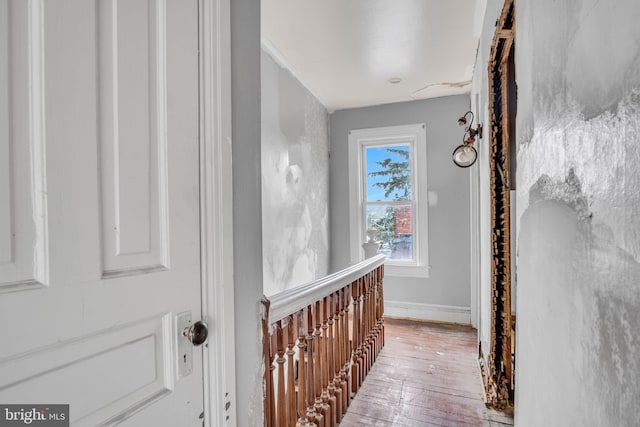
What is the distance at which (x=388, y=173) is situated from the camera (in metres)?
4.15

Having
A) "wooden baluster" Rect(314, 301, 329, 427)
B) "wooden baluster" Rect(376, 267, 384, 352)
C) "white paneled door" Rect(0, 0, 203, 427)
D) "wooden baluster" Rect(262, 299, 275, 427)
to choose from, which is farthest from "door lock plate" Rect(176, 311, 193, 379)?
"wooden baluster" Rect(376, 267, 384, 352)

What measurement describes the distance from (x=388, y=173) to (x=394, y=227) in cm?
71

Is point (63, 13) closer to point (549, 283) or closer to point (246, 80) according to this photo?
point (246, 80)

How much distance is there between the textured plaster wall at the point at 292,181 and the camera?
2.74 meters

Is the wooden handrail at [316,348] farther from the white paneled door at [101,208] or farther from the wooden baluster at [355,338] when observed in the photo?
the white paneled door at [101,208]

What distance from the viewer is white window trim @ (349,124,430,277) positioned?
154 inches

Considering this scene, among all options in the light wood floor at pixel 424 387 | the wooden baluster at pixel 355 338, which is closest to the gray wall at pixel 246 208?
the light wood floor at pixel 424 387

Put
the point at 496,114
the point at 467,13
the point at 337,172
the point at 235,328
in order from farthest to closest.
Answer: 1. the point at 337,172
2. the point at 467,13
3. the point at 496,114
4. the point at 235,328

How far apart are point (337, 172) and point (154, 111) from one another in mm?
3564

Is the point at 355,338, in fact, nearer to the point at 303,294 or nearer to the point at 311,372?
the point at 311,372

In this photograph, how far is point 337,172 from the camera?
4.28 metres

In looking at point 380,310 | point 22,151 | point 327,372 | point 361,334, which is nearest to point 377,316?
point 380,310

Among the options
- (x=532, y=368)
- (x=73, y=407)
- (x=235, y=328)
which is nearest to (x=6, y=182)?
(x=73, y=407)

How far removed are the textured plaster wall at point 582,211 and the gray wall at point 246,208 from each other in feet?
2.83
